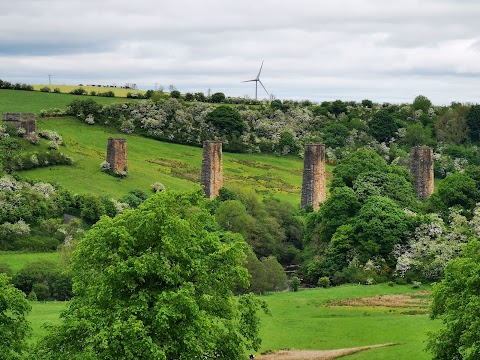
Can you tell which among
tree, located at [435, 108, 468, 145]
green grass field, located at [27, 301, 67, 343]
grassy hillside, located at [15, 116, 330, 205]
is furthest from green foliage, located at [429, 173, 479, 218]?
tree, located at [435, 108, 468, 145]

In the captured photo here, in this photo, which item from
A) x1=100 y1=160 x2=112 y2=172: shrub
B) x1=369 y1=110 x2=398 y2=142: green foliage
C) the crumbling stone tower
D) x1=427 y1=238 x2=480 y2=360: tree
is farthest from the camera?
x1=369 y1=110 x2=398 y2=142: green foliage

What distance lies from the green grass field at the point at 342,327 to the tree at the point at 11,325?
1756cm

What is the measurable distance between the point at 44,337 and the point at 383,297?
125 feet

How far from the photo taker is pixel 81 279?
3503 centimetres

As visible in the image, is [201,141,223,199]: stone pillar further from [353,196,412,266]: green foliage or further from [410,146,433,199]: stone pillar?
[353,196,412,266]: green foliage

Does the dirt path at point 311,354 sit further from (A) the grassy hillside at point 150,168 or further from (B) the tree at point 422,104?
(B) the tree at point 422,104

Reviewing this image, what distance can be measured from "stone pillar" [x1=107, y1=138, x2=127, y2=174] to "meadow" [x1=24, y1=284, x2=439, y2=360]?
154ft

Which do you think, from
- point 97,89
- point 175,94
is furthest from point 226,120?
point 97,89

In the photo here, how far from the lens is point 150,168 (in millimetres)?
119875

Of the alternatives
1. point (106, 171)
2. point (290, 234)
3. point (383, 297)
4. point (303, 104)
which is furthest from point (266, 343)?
point (303, 104)

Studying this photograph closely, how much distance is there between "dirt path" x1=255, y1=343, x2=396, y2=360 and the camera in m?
45.8

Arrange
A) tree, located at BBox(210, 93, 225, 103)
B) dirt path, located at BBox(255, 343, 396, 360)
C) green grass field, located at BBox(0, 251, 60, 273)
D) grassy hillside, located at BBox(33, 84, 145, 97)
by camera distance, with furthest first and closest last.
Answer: grassy hillside, located at BBox(33, 84, 145, 97)
tree, located at BBox(210, 93, 225, 103)
green grass field, located at BBox(0, 251, 60, 273)
dirt path, located at BBox(255, 343, 396, 360)

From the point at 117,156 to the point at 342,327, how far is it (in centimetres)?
6094

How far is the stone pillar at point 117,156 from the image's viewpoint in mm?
110312
